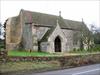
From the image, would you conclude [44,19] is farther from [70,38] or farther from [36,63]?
[36,63]

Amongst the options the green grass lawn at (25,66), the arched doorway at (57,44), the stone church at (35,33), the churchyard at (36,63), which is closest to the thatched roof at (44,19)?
the stone church at (35,33)

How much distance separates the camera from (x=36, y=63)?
21781 millimetres

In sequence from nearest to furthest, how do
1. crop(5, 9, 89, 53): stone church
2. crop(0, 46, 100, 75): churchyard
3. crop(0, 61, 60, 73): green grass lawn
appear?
crop(0, 61, 60, 73): green grass lawn
crop(0, 46, 100, 75): churchyard
crop(5, 9, 89, 53): stone church

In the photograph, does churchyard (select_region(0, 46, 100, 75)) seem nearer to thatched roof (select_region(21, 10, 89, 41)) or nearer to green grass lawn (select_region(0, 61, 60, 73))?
green grass lawn (select_region(0, 61, 60, 73))

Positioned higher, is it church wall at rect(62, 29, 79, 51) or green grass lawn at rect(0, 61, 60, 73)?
church wall at rect(62, 29, 79, 51)

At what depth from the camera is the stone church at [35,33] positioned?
47.2 metres

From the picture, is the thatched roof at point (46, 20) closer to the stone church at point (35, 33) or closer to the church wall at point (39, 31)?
the stone church at point (35, 33)

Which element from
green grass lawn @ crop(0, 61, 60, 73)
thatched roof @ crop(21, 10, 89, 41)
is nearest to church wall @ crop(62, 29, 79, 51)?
thatched roof @ crop(21, 10, 89, 41)

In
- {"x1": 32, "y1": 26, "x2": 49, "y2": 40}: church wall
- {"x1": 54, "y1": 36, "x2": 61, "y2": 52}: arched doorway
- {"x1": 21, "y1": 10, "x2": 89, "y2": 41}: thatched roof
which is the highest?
{"x1": 21, "y1": 10, "x2": 89, "y2": 41}: thatched roof

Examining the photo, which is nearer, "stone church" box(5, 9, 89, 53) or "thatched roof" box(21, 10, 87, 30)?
"stone church" box(5, 9, 89, 53)

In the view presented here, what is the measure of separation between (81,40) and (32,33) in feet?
51.3

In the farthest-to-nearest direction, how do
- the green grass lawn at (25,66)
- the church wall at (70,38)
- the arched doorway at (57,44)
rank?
the church wall at (70,38) → the arched doorway at (57,44) → the green grass lawn at (25,66)

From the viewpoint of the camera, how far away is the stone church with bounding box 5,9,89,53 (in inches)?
1857

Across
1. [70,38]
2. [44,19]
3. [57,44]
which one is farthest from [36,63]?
[70,38]
